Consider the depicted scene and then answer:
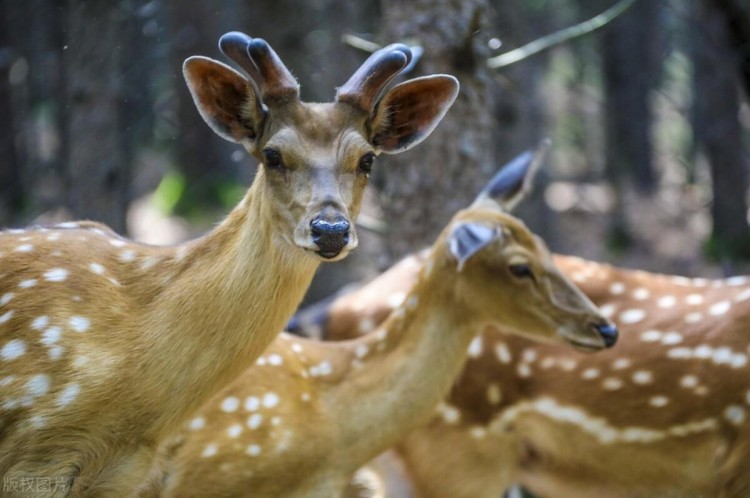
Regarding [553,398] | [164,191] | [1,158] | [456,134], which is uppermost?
[456,134]

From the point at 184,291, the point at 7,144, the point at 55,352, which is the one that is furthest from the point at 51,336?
the point at 7,144

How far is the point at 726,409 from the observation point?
5156mm

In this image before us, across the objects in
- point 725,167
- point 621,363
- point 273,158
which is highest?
point 273,158

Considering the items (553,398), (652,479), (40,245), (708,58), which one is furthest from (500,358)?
(708,58)

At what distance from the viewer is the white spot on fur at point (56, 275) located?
155 inches

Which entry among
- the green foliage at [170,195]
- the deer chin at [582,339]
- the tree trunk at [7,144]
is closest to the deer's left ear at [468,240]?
the deer chin at [582,339]

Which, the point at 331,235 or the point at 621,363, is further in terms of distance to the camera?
the point at 621,363

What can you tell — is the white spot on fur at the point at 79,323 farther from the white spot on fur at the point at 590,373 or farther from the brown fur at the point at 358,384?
the white spot on fur at the point at 590,373

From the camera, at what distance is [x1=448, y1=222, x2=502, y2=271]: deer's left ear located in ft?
15.4

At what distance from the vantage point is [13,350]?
12.3 ft

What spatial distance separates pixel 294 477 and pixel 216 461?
1.09ft

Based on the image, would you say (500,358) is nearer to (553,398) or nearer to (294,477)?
(553,398)

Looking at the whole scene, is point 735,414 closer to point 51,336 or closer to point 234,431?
point 234,431

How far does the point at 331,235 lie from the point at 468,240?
1.30 meters
